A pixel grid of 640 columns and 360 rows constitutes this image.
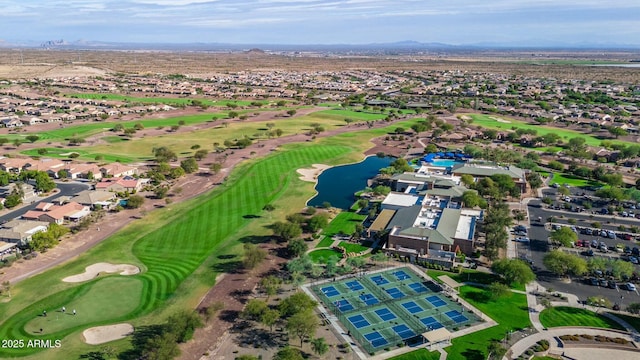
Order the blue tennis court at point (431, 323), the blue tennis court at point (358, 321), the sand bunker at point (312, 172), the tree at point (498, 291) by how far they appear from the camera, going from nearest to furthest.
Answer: the blue tennis court at point (431, 323)
the blue tennis court at point (358, 321)
the tree at point (498, 291)
the sand bunker at point (312, 172)

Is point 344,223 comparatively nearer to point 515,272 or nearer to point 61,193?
point 515,272

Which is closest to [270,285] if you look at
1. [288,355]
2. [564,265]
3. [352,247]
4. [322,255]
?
[322,255]

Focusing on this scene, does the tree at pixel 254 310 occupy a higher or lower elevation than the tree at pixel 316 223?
lower

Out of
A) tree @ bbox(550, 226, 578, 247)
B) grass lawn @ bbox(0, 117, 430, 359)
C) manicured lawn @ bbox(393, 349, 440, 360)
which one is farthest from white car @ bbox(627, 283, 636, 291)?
grass lawn @ bbox(0, 117, 430, 359)

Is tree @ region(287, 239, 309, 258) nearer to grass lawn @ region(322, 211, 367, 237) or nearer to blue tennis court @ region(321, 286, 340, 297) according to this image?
grass lawn @ region(322, 211, 367, 237)

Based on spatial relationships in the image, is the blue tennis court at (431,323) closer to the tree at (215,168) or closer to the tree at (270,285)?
the tree at (270,285)

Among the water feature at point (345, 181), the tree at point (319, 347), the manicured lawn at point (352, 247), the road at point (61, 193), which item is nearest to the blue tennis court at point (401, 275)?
the manicured lawn at point (352, 247)
